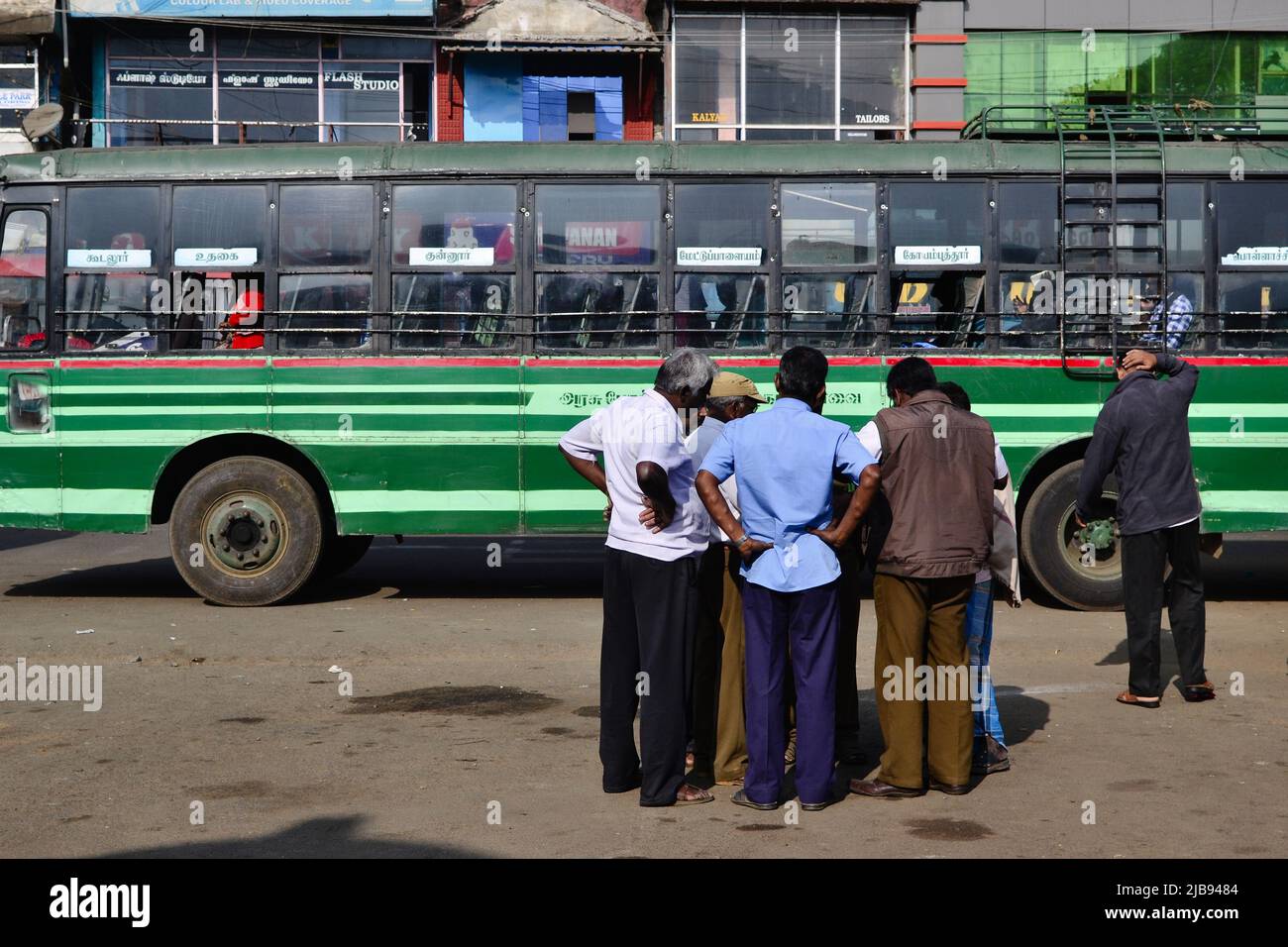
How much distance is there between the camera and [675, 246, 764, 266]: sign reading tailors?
11.8 metres

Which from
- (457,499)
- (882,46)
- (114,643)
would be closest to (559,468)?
(457,499)

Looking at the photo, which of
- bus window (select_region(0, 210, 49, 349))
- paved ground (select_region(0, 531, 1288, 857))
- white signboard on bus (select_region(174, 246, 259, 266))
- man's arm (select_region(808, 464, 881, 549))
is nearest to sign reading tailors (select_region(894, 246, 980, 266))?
paved ground (select_region(0, 531, 1288, 857))

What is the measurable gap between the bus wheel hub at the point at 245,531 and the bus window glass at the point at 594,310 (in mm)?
2458

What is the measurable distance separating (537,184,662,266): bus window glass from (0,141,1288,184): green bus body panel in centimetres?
16

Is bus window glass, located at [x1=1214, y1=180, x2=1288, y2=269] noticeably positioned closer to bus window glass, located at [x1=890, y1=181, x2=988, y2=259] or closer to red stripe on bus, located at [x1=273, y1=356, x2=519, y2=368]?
bus window glass, located at [x1=890, y1=181, x2=988, y2=259]

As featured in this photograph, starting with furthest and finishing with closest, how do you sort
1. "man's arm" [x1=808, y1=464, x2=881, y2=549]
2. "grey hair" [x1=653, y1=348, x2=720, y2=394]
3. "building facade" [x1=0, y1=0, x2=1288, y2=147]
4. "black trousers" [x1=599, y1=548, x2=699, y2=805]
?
"building facade" [x1=0, y1=0, x2=1288, y2=147] < "grey hair" [x1=653, y1=348, x2=720, y2=394] < "black trousers" [x1=599, y1=548, x2=699, y2=805] < "man's arm" [x1=808, y1=464, x2=881, y2=549]

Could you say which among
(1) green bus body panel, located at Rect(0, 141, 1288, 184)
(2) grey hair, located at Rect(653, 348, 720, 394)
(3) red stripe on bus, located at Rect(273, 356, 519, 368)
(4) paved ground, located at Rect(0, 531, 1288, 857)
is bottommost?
(4) paved ground, located at Rect(0, 531, 1288, 857)

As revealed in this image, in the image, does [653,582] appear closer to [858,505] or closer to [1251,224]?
[858,505]

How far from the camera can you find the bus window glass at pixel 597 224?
11.8 metres

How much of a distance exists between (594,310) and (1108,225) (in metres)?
3.94

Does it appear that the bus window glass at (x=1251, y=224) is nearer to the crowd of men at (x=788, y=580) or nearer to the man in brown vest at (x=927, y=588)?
the crowd of men at (x=788, y=580)

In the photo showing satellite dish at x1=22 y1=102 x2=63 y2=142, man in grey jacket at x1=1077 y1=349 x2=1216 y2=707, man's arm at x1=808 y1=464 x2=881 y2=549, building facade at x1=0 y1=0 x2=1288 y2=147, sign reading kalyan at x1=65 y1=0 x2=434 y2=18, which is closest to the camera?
man's arm at x1=808 y1=464 x2=881 y2=549

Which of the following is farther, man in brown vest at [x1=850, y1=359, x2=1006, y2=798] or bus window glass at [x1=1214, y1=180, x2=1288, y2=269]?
bus window glass at [x1=1214, y1=180, x2=1288, y2=269]

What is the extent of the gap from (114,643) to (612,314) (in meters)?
4.33
